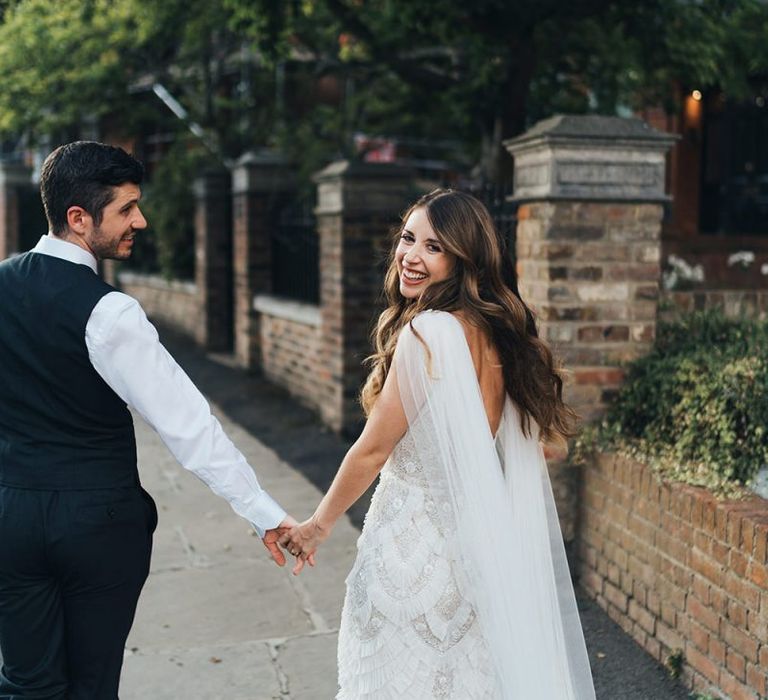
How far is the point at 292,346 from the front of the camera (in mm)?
10250

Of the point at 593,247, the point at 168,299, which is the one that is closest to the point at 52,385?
the point at 593,247

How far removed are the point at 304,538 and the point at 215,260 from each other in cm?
1059

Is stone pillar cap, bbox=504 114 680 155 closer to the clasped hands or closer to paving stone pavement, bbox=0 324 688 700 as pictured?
paving stone pavement, bbox=0 324 688 700

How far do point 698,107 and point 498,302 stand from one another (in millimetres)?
12318

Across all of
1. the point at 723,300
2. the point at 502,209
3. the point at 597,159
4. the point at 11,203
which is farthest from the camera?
the point at 11,203

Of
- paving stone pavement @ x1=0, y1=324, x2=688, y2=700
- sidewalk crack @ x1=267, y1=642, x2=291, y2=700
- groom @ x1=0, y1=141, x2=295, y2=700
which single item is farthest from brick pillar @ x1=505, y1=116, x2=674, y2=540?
groom @ x1=0, y1=141, x2=295, y2=700

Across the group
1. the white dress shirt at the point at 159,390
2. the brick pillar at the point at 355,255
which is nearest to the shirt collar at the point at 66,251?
the white dress shirt at the point at 159,390

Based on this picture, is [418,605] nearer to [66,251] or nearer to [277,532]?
[277,532]

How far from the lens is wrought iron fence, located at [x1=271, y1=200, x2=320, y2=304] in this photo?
408 inches

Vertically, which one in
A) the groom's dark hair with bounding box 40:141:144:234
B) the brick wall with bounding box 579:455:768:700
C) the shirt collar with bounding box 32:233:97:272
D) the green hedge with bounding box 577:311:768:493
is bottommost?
the brick wall with bounding box 579:455:768:700

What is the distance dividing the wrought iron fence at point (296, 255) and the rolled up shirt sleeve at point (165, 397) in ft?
23.8

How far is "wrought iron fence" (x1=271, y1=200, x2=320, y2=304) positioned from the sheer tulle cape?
7328 mm

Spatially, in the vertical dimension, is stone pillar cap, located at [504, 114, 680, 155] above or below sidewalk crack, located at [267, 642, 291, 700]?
above

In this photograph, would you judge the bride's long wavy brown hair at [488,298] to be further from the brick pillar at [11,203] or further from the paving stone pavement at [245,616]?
the brick pillar at [11,203]
